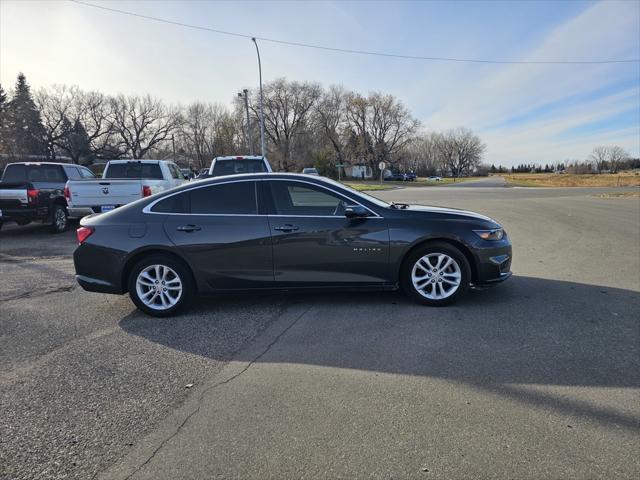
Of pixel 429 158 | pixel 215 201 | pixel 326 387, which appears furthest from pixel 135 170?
pixel 429 158

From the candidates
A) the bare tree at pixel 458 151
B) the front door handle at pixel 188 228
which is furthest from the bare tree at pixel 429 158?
the front door handle at pixel 188 228

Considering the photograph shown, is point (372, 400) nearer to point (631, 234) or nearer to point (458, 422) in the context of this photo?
point (458, 422)

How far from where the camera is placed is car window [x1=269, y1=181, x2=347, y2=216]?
4.85 meters

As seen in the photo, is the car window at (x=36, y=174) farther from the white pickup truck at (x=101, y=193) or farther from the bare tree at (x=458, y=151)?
the bare tree at (x=458, y=151)

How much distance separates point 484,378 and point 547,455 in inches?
34.3

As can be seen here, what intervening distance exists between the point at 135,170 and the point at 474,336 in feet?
36.3

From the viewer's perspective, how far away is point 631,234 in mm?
10180

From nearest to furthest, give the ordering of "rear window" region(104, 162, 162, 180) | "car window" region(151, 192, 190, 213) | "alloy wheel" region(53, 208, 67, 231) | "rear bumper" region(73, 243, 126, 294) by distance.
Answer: "rear bumper" region(73, 243, 126, 294)
"car window" region(151, 192, 190, 213)
"alloy wheel" region(53, 208, 67, 231)
"rear window" region(104, 162, 162, 180)

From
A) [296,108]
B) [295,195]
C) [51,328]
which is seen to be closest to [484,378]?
[295,195]

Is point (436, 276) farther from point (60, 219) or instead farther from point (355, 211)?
point (60, 219)

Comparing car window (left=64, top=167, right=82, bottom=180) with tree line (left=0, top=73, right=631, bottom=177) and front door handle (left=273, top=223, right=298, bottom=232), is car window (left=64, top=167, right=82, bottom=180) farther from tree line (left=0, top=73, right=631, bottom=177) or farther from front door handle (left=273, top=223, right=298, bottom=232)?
tree line (left=0, top=73, right=631, bottom=177)

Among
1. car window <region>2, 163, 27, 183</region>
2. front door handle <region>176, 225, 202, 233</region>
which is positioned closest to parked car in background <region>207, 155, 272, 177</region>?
car window <region>2, 163, 27, 183</region>

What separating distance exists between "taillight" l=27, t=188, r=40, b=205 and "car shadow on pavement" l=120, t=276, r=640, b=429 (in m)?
7.96

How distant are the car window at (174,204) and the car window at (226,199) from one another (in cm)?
8
